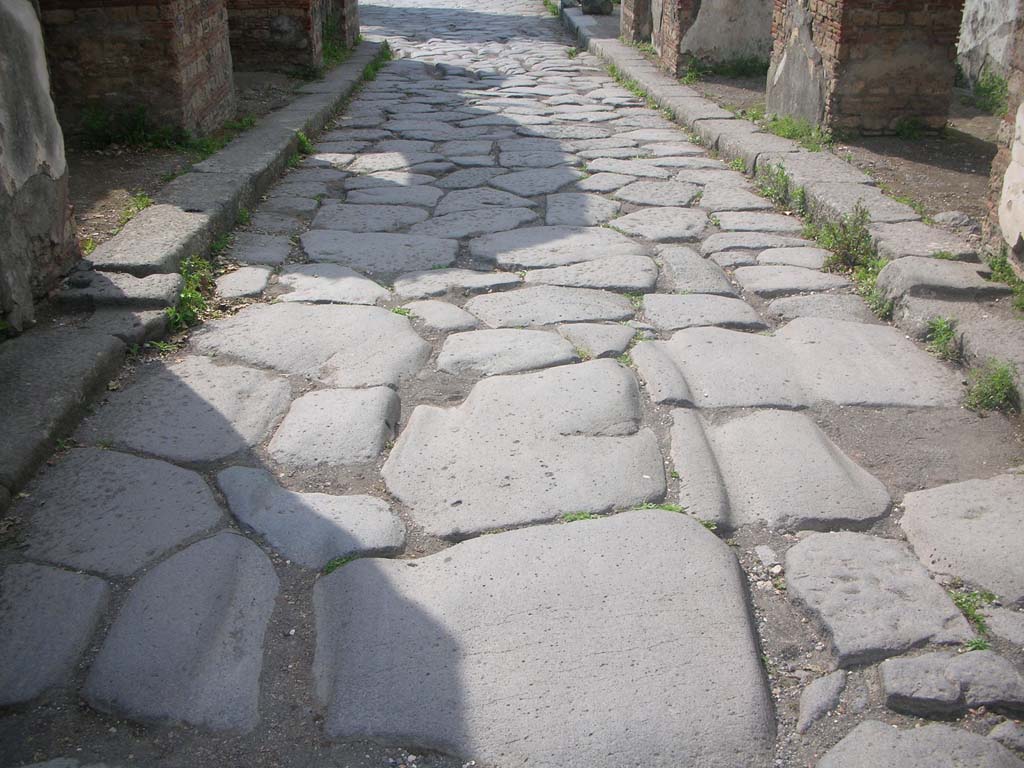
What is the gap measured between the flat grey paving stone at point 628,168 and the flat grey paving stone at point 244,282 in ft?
7.86

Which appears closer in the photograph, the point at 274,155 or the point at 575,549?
the point at 575,549

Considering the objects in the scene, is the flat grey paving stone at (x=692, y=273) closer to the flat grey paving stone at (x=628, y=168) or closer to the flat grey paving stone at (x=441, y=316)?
the flat grey paving stone at (x=441, y=316)

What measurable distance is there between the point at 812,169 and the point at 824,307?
158 cm

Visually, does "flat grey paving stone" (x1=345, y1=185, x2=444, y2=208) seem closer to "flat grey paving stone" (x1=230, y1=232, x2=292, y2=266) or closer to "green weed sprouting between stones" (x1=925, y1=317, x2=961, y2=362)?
"flat grey paving stone" (x1=230, y1=232, x2=292, y2=266)

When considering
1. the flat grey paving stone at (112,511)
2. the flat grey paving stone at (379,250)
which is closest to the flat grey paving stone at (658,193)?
the flat grey paving stone at (379,250)

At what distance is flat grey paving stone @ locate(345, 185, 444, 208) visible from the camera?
5043 millimetres

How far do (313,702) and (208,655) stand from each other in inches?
10.0

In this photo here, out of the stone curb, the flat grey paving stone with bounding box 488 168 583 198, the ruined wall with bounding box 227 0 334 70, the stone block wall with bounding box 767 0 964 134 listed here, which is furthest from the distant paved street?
the ruined wall with bounding box 227 0 334 70

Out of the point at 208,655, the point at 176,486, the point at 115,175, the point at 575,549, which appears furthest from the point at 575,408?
the point at 115,175

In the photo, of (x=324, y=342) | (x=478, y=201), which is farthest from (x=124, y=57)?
(x=324, y=342)

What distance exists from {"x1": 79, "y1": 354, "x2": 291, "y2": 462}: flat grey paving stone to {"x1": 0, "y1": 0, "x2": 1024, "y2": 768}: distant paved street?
0.01 meters

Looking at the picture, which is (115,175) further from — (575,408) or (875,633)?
(875,633)

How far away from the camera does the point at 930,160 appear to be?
5324 millimetres

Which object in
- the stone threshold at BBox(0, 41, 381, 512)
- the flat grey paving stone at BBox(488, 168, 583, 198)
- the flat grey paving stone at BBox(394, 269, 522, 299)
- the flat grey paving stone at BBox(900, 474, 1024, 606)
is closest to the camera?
the flat grey paving stone at BBox(900, 474, 1024, 606)
